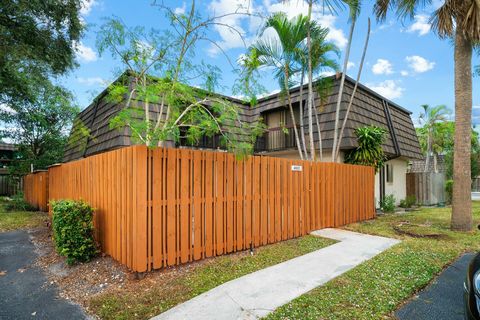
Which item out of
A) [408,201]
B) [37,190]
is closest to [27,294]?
[37,190]

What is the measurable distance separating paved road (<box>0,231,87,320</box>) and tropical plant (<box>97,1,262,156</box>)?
9.23ft

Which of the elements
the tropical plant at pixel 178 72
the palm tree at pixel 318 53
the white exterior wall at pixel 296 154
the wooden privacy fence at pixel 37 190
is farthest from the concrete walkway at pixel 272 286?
the wooden privacy fence at pixel 37 190

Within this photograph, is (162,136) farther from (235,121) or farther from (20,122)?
(20,122)

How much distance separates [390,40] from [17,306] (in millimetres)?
11984

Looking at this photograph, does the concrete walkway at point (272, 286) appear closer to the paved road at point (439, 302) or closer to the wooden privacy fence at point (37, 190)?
the paved road at point (439, 302)

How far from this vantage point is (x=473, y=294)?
233 cm

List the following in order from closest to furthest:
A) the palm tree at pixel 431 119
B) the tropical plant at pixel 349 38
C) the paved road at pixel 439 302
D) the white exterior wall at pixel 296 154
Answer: the paved road at pixel 439 302, the tropical plant at pixel 349 38, the white exterior wall at pixel 296 154, the palm tree at pixel 431 119

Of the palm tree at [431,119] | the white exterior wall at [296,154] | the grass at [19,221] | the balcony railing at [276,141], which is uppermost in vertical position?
the palm tree at [431,119]

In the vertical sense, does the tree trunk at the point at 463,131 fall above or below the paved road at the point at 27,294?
above

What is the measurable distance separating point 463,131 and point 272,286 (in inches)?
269

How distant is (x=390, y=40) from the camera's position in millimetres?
9812

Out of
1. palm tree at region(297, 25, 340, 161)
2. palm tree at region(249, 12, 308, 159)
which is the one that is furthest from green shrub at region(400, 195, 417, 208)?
palm tree at region(249, 12, 308, 159)

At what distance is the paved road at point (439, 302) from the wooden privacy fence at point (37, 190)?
12570mm

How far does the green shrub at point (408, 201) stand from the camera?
1295cm
